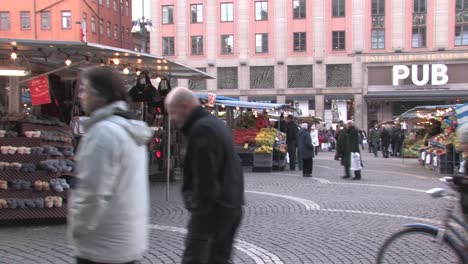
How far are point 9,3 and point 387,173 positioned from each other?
4800cm

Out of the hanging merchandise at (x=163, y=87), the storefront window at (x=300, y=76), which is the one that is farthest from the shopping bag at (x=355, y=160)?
the storefront window at (x=300, y=76)

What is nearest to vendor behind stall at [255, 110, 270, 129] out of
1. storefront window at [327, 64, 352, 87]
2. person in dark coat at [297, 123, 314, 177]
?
person in dark coat at [297, 123, 314, 177]

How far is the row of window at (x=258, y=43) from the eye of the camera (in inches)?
2057

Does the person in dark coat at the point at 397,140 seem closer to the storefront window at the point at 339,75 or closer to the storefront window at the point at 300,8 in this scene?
the storefront window at the point at 339,75

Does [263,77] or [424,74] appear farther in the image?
[263,77]

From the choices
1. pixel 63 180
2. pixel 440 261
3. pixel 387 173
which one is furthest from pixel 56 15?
pixel 440 261

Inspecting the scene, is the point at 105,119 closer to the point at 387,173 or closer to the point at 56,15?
the point at 387,173

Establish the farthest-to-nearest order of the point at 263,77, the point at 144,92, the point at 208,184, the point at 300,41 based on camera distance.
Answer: the point at 263,77
the point at 300,41
the point at 144,92
the point at 208,184

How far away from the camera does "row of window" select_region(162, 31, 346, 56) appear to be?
52.2 m

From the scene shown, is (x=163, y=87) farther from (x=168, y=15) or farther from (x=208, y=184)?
(x=168, y=15)

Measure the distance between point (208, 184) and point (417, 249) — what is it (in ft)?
8.13

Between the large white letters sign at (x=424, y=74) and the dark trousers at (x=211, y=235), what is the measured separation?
4916 centimetres

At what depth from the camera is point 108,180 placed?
284 cm

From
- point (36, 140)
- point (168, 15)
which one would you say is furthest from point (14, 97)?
point (168, 15)
